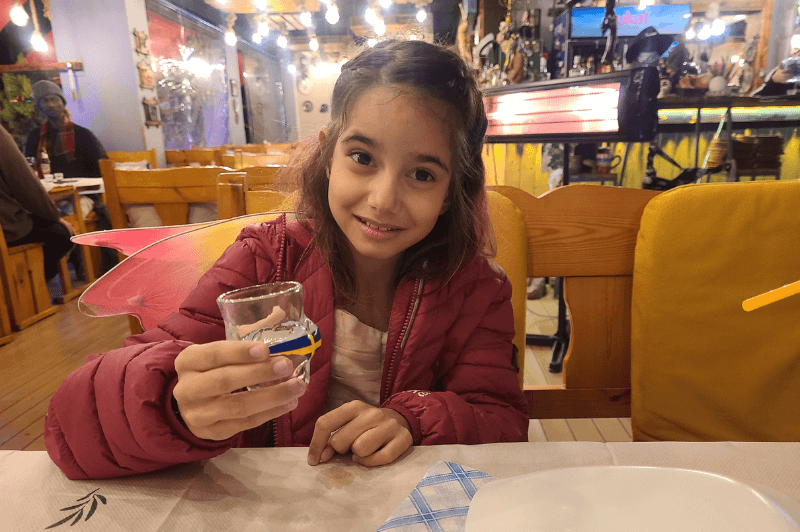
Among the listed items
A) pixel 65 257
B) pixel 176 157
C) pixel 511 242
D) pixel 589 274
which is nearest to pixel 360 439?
pixel 511 242

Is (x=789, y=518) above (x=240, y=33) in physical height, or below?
below

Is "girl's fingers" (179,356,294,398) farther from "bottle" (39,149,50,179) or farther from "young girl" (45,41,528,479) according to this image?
"bottle" (39,149,50,179)

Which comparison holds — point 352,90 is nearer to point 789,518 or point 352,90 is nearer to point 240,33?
point 789,518

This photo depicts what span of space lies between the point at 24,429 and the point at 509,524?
8.12 feet

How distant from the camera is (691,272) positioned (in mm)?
1069

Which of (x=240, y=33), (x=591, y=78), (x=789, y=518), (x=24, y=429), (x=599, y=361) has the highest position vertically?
(x=240, y=33)

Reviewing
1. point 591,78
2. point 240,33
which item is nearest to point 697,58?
point 591,78

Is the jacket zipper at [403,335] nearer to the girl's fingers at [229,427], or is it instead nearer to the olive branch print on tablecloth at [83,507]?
the girl's fingers at [229,427]

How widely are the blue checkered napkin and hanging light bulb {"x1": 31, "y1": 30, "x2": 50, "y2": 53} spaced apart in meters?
7.92

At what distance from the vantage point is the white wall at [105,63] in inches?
249

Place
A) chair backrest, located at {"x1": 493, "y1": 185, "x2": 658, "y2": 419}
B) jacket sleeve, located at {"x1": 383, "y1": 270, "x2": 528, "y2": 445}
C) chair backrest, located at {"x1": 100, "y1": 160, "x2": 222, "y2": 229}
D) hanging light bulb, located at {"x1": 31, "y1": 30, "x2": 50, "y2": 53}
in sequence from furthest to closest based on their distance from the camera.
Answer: hanging light bulb, located at {"x1": 31, "y1": 30, "x2": 50, "y2": 53} < chair backrest, located at {"x1": 100, "y1": 160, "x2": 222, "y2": 229} < chair backrest, located at {"x1": 493, "y1": 185, "x2": 658, "y2": 419} < jacket sleeve, located at {"x1": 383, "y1": 270, "x2": 528, "y2": 445}

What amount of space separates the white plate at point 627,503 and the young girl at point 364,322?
0.73 feet

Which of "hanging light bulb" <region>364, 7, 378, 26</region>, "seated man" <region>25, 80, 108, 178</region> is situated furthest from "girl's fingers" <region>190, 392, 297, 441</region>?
"hanging light bulb" <region>364, 7, 378, 26</region>

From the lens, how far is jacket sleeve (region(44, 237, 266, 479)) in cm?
54
